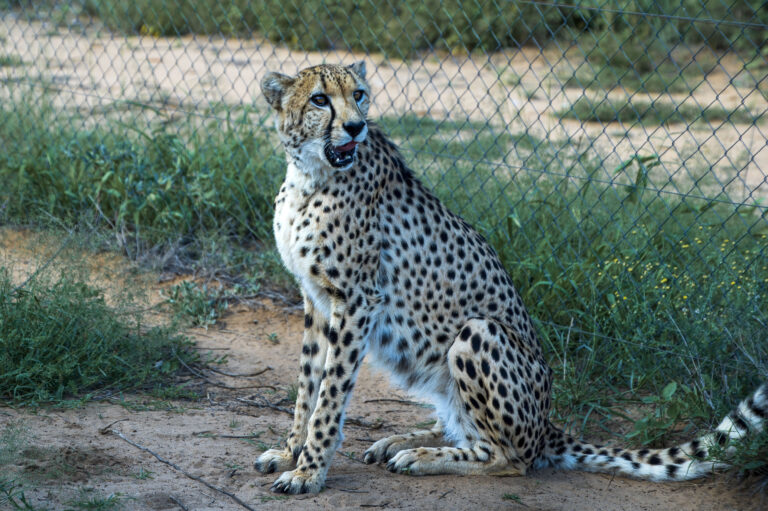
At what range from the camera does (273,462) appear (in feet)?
10.3

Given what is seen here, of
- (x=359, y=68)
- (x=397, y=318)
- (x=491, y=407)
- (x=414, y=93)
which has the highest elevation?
(x=414, y=93)

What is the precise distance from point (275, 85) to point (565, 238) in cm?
181

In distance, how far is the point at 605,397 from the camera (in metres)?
3.77

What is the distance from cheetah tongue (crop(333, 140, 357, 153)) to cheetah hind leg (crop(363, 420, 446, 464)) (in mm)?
1153

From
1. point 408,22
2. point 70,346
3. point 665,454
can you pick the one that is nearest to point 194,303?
point 70,346

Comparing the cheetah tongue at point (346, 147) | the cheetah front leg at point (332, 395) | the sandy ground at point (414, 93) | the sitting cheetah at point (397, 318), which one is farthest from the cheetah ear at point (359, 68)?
the sandy ground at point (414, 93)

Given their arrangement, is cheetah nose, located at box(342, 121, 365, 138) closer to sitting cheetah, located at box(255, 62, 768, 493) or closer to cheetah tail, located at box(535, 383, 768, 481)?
sitting cheetah, located at box(255, 62, 768, 493)

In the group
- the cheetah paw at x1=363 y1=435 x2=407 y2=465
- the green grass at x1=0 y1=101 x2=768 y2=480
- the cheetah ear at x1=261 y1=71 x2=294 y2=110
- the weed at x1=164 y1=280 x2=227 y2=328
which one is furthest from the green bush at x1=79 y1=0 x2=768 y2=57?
the cheetah paw at x1=363 y1=435 x2=407 y2=465

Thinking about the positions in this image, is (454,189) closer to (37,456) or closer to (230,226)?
(230,226)

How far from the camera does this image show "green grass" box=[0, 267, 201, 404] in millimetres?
3482

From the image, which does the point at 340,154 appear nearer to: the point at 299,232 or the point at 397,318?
the point at 299,232

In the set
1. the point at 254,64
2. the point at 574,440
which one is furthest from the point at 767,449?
the point at 254,64

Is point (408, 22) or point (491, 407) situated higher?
point (408, 22)

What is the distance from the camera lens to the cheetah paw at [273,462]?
3.14 meters
